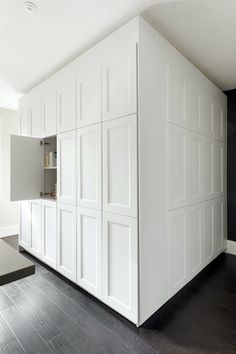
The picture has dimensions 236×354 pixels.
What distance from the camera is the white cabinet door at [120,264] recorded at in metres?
1.71

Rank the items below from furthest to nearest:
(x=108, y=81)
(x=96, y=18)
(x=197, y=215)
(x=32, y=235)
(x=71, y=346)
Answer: (x=32, y=235) → (x=197, y=215) → (x=108, y=81) → (x=96, y=18) → (x=71, y=346)

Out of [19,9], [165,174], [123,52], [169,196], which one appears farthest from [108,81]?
[169,196]

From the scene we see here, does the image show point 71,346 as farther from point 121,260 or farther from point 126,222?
point 126,222

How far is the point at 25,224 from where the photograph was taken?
10.6ft

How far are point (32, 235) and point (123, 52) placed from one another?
2.64 metres

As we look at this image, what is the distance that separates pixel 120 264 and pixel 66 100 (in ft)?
6.08

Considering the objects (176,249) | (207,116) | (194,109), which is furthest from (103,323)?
(207,116)

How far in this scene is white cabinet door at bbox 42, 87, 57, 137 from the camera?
263cm

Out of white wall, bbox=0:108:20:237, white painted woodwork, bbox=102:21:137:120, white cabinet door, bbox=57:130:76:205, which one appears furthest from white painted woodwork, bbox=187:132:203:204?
white wall, bbox=0:108:20:237

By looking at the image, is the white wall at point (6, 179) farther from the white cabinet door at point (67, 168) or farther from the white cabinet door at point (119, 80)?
the white cabinet door at point (119, 80)

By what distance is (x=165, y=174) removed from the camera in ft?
6.42

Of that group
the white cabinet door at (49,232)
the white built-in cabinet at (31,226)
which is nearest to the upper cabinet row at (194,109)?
the white cabinet door at (49,232)

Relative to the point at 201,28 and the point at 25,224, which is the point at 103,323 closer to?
the point at 25,224

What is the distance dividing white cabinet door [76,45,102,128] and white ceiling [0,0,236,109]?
4.8 inches
